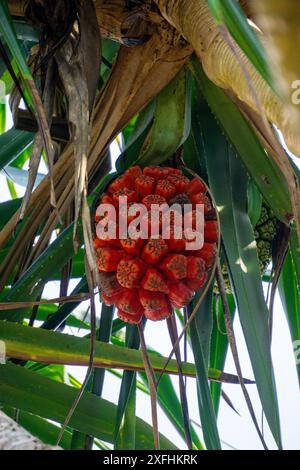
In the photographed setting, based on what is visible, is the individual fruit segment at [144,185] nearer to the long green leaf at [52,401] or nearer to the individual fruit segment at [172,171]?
the individual fruit segment at [172,171]

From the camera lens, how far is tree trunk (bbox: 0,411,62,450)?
0.37m

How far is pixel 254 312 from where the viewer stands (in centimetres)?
93

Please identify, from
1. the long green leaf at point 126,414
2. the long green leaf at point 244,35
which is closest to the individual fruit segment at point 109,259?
the long green leaf at point 126,414

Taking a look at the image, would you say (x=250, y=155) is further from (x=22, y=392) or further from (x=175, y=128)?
(x=22, y=392)

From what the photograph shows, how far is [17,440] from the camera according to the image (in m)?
0.38

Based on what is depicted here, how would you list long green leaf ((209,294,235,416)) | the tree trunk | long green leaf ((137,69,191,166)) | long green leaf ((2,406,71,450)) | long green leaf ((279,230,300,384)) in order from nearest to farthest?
the tree trunk < long green leaf ((137,69,191,166)) < long green leaf ((2,406,71,450)) < long green leaf ((279,230,300,384)) < long green leaf ((209,294,235,416))

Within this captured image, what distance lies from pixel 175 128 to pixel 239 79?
0.37 m

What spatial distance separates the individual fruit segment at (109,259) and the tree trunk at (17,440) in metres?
0.46

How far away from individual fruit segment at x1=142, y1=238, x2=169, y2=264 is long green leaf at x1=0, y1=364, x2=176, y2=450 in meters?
0.25

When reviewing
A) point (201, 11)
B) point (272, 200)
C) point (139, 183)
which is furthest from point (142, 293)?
point (201, 11)

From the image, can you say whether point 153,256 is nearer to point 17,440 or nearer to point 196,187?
point 196,187

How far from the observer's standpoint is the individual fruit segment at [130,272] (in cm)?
85

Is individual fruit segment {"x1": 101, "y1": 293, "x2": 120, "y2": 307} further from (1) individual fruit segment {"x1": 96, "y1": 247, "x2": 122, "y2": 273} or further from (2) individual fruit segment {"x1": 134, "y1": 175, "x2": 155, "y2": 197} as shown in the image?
(2) individual fruit segment {"x1": 134, "y1": 175, "x2": 155, "y2": 197}

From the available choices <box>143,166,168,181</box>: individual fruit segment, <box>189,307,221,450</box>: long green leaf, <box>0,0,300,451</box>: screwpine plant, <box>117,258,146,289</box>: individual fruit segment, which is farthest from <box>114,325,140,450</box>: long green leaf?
<box>143,166,168,181</box>: individual fruit segment
